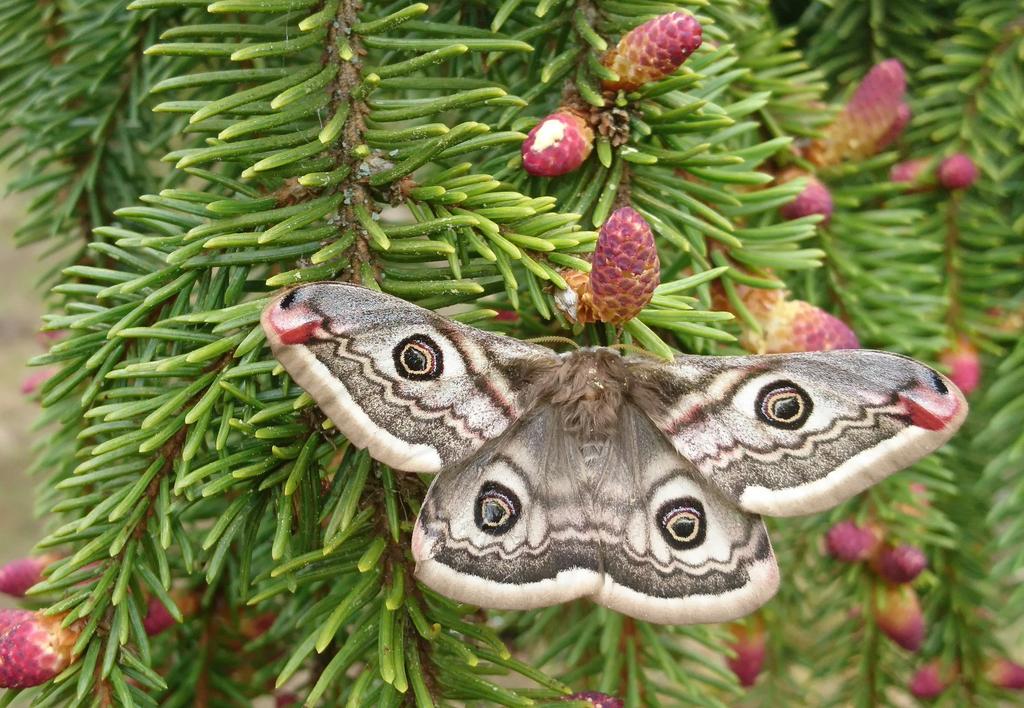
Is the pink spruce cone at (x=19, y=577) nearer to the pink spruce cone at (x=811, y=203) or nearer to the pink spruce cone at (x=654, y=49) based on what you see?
the pink spruce cone at (x=654, y=49)

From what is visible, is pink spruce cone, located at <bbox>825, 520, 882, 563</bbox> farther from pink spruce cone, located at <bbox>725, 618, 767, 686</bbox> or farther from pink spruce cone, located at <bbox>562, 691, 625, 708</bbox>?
pink spruce cone, located at <bbox>562, 691, 625, 708</bbox>

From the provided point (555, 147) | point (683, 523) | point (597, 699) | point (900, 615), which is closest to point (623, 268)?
point (555, 147)

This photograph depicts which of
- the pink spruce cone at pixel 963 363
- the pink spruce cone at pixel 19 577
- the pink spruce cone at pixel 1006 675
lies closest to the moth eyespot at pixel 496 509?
the pink spruce cone at pixel 19 577

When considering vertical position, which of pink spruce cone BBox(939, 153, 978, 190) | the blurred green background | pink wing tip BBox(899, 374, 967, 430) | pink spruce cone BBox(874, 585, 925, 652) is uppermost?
pink wing tip BBox(899, 374, 967, 430)

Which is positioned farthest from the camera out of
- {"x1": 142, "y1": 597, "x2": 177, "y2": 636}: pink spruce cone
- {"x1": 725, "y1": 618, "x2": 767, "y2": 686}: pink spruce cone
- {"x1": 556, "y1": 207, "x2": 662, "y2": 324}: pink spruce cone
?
{"x1": 725, "y1": 618, "x2": 767, "y2": 686}: pink spruce cone

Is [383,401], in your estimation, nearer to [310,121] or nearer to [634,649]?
[310,121]

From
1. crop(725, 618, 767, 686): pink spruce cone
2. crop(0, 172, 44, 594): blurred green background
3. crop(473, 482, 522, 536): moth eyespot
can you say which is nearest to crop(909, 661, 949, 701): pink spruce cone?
crop(725, 618, 767, 686): pink spruce cone

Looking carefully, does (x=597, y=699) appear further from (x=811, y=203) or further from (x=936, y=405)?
(x=811, y=203)
